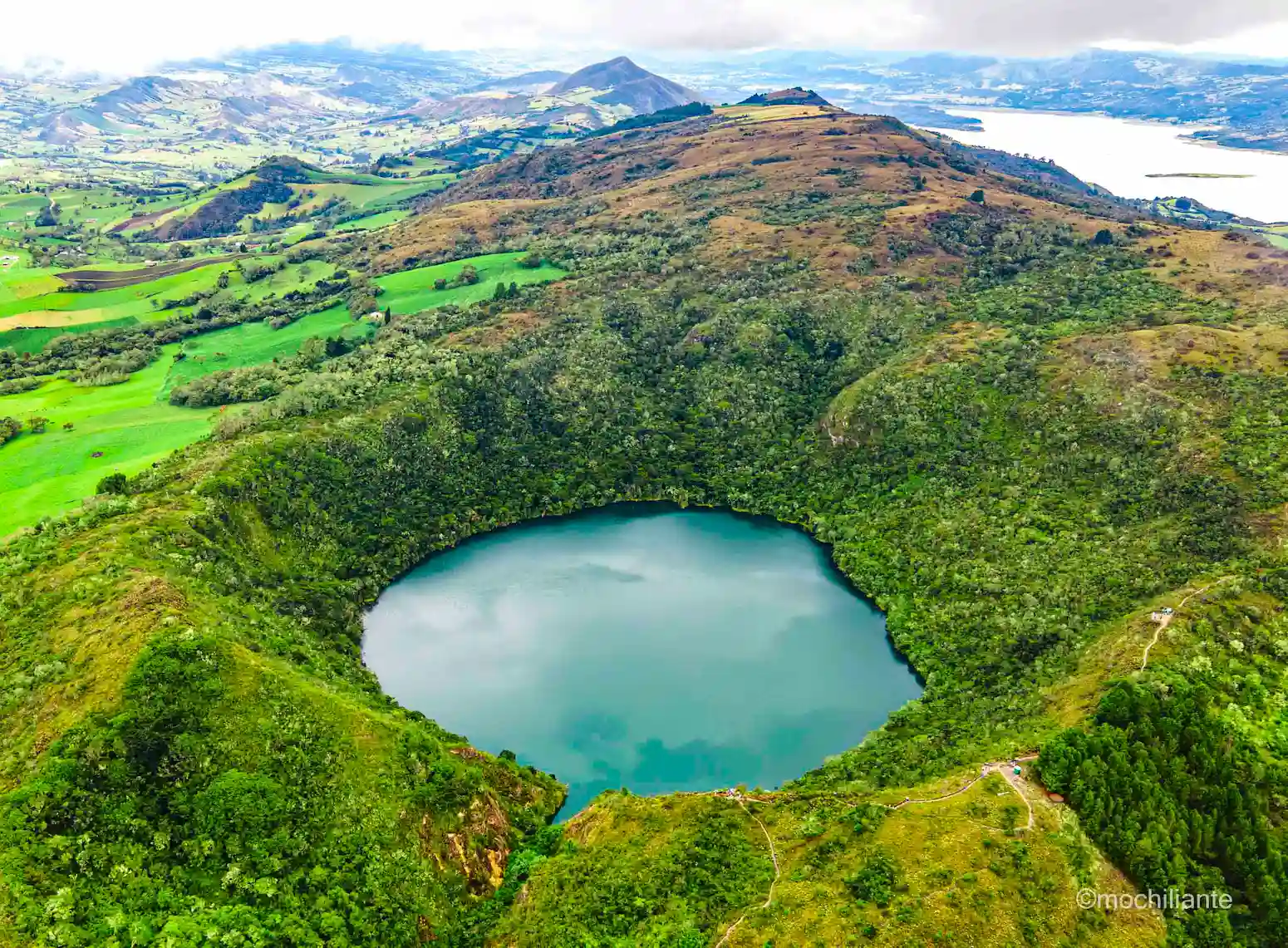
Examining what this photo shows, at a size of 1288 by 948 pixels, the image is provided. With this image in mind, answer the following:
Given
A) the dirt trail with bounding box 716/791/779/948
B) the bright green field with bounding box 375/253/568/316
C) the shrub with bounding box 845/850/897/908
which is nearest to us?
the shrub with bounding box 845/850/897/908

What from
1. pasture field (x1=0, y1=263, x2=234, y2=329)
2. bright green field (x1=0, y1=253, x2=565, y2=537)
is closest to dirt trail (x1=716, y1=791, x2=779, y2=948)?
bright green field (x1=0, y1=253, x2=565, y2=537)

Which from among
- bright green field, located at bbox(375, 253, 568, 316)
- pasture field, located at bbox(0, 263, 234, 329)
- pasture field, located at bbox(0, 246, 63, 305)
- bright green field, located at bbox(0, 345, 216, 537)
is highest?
bright green field, located at bbox(375, 253, 568, 316)

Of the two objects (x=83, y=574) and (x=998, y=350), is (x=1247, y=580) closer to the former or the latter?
(x=998, y=350)

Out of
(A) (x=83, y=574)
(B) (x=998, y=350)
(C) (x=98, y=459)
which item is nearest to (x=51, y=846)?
(A) (x=83, y=574)

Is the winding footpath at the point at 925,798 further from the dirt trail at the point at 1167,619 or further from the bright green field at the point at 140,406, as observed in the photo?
the bright green field at the point at 140,406

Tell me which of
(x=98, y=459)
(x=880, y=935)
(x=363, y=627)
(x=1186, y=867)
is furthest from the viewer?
(x=98, y=459)

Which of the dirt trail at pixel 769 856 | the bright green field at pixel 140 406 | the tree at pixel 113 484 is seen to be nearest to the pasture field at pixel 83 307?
the bright green field at pixel 140 406

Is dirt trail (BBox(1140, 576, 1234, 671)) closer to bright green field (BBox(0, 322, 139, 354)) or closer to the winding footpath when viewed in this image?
the winding footpath
